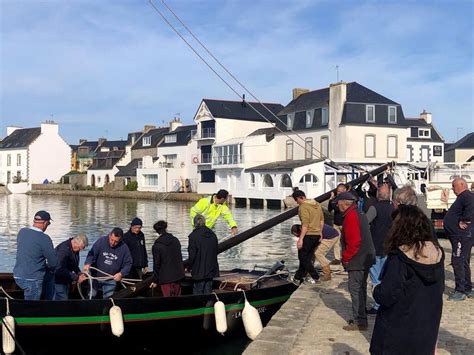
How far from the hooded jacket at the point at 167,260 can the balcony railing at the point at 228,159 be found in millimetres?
51061

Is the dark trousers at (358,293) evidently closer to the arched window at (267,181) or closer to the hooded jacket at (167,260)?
the hooded jacket at (167,260)

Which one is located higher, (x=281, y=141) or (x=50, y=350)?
(x=281, y=141)

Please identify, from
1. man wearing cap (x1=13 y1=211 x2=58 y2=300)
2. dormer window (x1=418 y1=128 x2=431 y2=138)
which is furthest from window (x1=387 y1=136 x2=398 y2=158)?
man wearing cap (x1=13 y1=211 x2=58 y2=300)

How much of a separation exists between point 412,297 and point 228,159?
2308 inches

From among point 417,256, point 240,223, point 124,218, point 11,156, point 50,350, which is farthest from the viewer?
point 11,156

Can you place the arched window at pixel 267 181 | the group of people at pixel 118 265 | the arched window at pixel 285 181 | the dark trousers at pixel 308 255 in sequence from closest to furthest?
the group of people at pixel 118 265 → the dark trousers at pixel 308 255 → the arched window at pixel 285 181 → the arched window at pixel 267 181

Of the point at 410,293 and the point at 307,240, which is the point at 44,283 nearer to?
the point at 307,240

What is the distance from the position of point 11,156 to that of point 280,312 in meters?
101

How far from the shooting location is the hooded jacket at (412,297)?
3988 millimetres

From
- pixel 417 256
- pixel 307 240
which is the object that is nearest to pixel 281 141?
pixel 307 240

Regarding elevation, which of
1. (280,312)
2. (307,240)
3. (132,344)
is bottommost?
(132,344)

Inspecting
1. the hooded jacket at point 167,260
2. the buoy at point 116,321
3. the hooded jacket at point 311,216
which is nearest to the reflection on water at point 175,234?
the hooded jacket at point 311,216

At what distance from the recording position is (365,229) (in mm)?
7410

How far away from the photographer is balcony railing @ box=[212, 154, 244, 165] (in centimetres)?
6037
